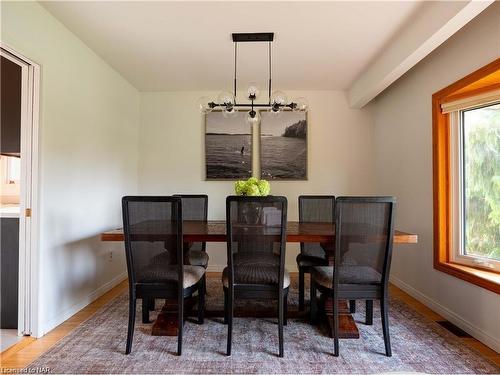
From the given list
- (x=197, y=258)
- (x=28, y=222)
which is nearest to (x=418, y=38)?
(x=197, y=258)

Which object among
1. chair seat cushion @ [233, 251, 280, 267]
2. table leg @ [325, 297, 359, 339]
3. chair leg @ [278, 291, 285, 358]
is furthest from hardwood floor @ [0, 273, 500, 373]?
chair seat cushion @ [233, 251, 280, 267]

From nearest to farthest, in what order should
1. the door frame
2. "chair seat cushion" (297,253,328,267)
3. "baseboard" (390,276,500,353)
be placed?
1. "baseboard" (390,276,500,353)
2. the door frame
3. "chair seat cushion" (297,253,328,267)

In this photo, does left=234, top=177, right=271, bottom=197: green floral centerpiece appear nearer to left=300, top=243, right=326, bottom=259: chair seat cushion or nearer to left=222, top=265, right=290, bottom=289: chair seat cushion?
left=222, top=265, right=290, bottom=289: chair seat cushion

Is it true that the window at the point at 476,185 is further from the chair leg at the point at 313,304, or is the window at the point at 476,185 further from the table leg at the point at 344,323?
the chair leg at the point at 313,304

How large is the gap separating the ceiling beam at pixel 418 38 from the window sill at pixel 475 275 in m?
1.76

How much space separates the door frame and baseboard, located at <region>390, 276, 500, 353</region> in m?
3.24

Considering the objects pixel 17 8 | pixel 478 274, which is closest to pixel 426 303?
pixel 478 274

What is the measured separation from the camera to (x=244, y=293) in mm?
1869

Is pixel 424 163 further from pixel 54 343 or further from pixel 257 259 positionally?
pixel 54 343

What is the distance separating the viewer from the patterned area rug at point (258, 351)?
1721mm

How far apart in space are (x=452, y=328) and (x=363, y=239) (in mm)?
1238

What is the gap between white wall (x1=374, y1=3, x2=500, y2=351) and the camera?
1982 millimetres

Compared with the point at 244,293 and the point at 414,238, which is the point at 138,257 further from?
the point at 414,238

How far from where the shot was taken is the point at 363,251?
184 cm
